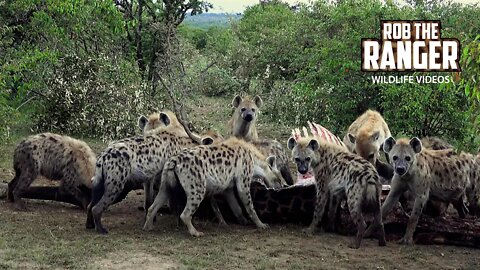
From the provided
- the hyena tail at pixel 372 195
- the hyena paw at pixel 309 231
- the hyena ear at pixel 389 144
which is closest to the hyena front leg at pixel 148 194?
the hyena paw at pixel 309 231

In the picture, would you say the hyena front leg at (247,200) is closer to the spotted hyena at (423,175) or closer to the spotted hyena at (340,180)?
the spotted hyena at (340,180)

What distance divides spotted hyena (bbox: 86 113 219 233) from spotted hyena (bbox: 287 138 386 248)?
1.01 metres

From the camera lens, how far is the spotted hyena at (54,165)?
7.29 metres

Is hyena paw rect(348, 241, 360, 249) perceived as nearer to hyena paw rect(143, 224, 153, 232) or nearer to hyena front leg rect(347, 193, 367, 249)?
hyena front leg rect(347, 193, 367, 249)

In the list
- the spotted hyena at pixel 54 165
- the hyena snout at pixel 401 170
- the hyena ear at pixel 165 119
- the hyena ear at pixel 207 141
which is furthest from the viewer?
the hyena ear at pixel 165 119

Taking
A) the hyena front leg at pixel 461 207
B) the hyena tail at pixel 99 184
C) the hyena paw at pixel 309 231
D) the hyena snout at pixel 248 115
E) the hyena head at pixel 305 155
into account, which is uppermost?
the hyena snout at pixel 248 115

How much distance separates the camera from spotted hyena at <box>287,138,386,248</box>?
6164 mm

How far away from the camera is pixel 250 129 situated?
8.77 metres

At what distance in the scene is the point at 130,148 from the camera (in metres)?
6.70

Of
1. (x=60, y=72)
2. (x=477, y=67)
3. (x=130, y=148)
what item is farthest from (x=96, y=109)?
(x=477, y=67)

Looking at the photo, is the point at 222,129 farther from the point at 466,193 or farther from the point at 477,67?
the point at 477,67

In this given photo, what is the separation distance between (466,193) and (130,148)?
3243mm

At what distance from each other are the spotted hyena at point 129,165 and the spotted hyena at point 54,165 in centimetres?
72

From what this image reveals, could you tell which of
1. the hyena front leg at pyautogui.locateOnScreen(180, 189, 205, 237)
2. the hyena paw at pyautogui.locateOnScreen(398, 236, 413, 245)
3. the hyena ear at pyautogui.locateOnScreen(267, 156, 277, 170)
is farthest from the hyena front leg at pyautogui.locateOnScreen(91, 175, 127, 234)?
the hyena paw at pyautogui.locateOnScreen(398, 236, 413, 245)
